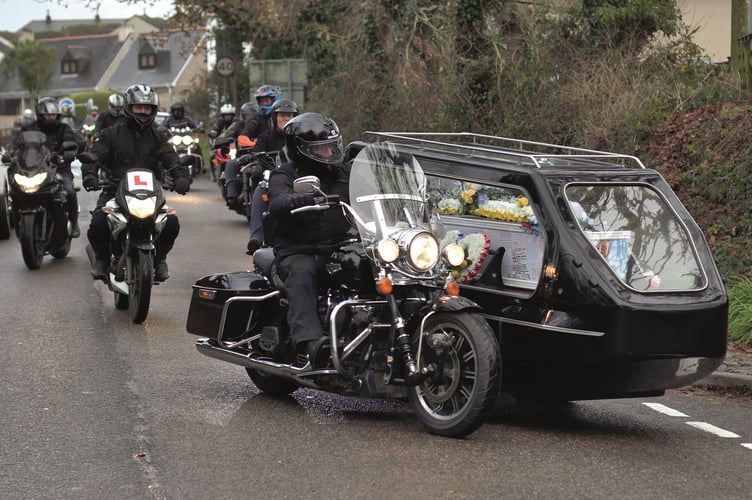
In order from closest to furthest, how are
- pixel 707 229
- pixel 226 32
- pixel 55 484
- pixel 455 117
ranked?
1. pixel 55 484
2. pixel 707 229
3. pixel 455 117
4. pixel 226 32

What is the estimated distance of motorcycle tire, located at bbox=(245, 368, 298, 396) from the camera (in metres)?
8.08

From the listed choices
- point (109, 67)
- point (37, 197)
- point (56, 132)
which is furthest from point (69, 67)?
point (37, 197)

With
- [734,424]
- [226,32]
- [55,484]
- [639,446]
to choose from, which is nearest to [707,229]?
[734,424]

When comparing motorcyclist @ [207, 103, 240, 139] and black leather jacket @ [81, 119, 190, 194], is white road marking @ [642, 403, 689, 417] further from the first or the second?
motorcyclist @ [207, 103, 240, 139]

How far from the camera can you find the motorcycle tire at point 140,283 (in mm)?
10688

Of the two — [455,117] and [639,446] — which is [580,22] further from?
[639,446]

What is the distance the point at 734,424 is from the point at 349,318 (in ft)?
7.81

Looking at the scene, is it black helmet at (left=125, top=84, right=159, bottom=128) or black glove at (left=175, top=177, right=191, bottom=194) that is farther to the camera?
black glove at (left=175, top=177, right=191, bottom=194)

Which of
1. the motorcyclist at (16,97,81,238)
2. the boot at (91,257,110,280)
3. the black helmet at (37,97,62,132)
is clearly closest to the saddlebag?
the boot at (91,257,110,280)

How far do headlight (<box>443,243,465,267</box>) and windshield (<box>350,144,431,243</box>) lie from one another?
0.98 ft

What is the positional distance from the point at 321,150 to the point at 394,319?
1309 millimetres

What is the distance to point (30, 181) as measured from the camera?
14.4 metres

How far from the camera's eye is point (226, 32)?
1558 inches

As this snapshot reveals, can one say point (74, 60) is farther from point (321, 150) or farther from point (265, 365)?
point (265, 365)
